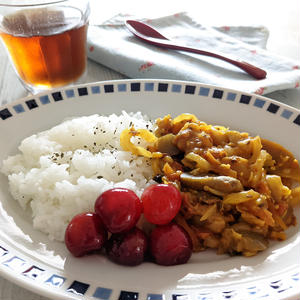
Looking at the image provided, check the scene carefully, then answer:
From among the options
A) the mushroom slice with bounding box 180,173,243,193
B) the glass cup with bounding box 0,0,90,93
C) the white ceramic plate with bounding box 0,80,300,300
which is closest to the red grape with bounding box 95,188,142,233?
the white ceramic plate with bounding box 0,80,300,300

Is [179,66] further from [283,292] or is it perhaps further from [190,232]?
[283,292]

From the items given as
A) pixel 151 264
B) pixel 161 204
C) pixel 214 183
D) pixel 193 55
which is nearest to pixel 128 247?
pixel 151 264

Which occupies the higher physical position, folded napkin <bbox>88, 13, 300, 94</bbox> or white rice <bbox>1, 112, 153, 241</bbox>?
folded napkin <bbox>88, 13, 300, 94</bbox>

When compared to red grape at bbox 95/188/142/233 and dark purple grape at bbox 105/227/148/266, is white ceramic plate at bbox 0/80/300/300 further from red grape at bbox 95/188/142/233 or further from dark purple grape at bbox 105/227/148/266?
red grape at bbox 95/188/142/233

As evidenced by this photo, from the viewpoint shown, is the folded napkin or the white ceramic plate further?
the folded napkin

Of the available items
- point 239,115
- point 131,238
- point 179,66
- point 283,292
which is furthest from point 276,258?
Answer: point 179,66

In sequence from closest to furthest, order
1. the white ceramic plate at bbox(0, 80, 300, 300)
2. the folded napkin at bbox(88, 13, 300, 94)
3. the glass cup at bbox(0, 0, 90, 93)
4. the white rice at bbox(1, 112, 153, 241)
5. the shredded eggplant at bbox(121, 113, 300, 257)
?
the white ceramic plate at bbox(0, 80, 300, 300), the shredded eggplant at bbox(121, 113, 300, 257), the white rice at bbox(1, 112, 153, 241), the glass cup at bbox(0, 0, 90, 93), the folded napkin at bbox(88, 13, 300, 94)

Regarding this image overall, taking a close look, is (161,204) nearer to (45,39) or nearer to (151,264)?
(151,264)
